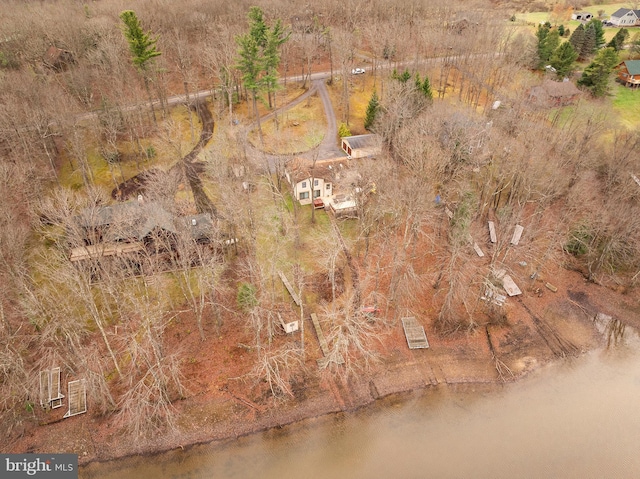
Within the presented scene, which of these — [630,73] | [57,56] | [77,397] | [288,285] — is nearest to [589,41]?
[630,73]

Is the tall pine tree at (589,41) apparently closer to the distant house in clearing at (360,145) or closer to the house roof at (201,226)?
the distant house in clearing at (360,145)

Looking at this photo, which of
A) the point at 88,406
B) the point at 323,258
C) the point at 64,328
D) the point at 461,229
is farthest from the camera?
the point at 323,258

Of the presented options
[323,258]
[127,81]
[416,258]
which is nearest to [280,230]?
[323,258]

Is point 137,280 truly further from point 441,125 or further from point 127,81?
point 441,125

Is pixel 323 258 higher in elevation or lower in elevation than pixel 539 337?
higher

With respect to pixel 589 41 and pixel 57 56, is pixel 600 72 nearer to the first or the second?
pixel 589 41

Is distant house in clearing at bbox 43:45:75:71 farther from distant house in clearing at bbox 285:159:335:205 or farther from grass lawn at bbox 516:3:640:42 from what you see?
grass lawn at bbox 516:3:640:42

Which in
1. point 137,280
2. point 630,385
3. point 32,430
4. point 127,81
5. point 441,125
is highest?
point 127,81
